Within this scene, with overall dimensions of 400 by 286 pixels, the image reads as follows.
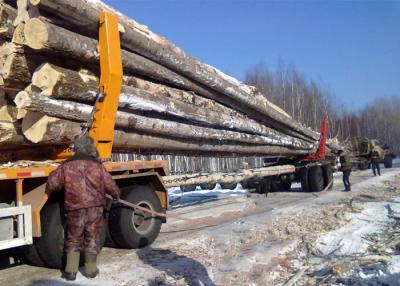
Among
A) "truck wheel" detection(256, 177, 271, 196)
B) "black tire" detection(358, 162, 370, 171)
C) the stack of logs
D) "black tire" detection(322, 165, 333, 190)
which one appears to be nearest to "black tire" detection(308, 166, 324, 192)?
"black tire" detection(322, 165, 333, 190)

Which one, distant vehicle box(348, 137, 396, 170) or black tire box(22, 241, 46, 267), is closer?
black tire box(22, 241, 46, 267)

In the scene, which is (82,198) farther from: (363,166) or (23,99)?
(363,166)

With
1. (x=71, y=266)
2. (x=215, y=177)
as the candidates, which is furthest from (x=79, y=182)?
(x=215, y=177)

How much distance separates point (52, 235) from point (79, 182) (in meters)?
0.86

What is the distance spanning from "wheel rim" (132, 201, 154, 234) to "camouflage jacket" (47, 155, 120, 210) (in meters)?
1.51

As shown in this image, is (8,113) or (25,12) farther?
(8,113)

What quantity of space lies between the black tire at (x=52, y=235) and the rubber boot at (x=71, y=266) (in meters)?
0.39

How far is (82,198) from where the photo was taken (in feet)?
18.1

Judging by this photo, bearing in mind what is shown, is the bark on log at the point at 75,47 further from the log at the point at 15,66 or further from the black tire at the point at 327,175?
the black tire at the point at 327,175

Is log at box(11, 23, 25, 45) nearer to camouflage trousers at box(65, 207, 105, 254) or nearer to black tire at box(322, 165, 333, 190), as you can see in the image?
camouflage trousers at box(65, 207, 105, 254)

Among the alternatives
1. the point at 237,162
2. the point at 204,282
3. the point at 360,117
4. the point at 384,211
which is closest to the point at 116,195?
the point at 204,282

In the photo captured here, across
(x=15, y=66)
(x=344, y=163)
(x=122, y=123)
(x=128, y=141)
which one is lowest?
(x=344, y=163)

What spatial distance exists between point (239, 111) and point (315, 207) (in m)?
3.30

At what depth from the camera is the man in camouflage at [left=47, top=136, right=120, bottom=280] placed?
5492 mm
